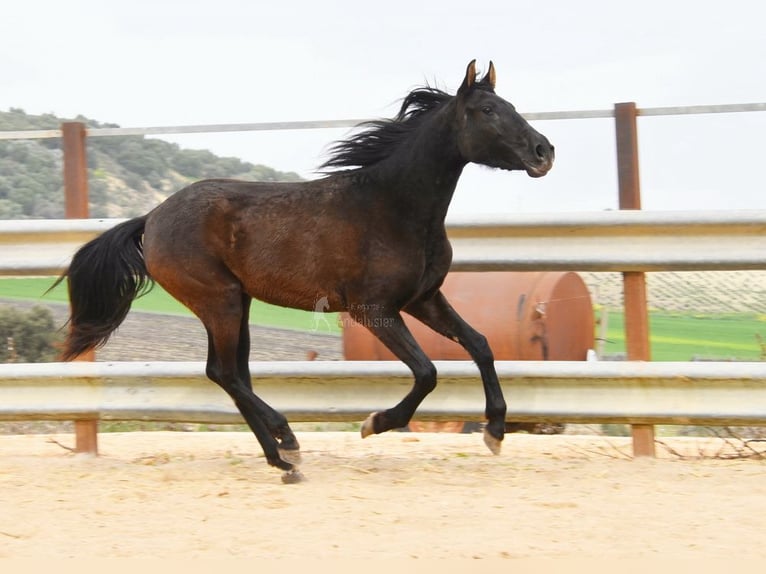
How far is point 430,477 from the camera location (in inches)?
214

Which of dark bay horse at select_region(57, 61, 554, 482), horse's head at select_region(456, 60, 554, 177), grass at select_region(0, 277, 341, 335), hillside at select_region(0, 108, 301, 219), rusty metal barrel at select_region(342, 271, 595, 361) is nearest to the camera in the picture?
horse's head at select_region(456, 60, 554, 177)

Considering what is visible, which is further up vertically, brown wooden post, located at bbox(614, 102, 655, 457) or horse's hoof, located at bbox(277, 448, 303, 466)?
brown wooden post, located at bbox(614, 102, 655, 457)

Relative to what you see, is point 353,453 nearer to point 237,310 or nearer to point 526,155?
point 237,310

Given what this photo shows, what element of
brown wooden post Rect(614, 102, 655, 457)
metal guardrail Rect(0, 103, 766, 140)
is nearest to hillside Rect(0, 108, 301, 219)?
metal guardrail Rect(0, 103, 766, 140)

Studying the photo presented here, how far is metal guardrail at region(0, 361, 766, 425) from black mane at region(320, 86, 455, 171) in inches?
44.6

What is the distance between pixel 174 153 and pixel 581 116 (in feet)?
9.06

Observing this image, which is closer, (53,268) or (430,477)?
(430,477)

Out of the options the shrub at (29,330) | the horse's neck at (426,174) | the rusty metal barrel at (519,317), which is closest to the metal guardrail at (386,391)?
the horse's neck at (426,174)

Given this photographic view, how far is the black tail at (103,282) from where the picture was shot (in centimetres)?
617

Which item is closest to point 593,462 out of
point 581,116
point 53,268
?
point 581,116

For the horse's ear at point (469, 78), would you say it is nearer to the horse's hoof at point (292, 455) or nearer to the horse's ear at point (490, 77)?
the horse's ear at point (490, 77)

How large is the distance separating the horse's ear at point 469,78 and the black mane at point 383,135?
11.5 inches

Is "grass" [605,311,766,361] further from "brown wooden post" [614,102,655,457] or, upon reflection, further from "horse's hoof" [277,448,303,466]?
"horse's hoof" [277,448,303,466]

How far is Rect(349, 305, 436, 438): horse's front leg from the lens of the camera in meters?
5.60
